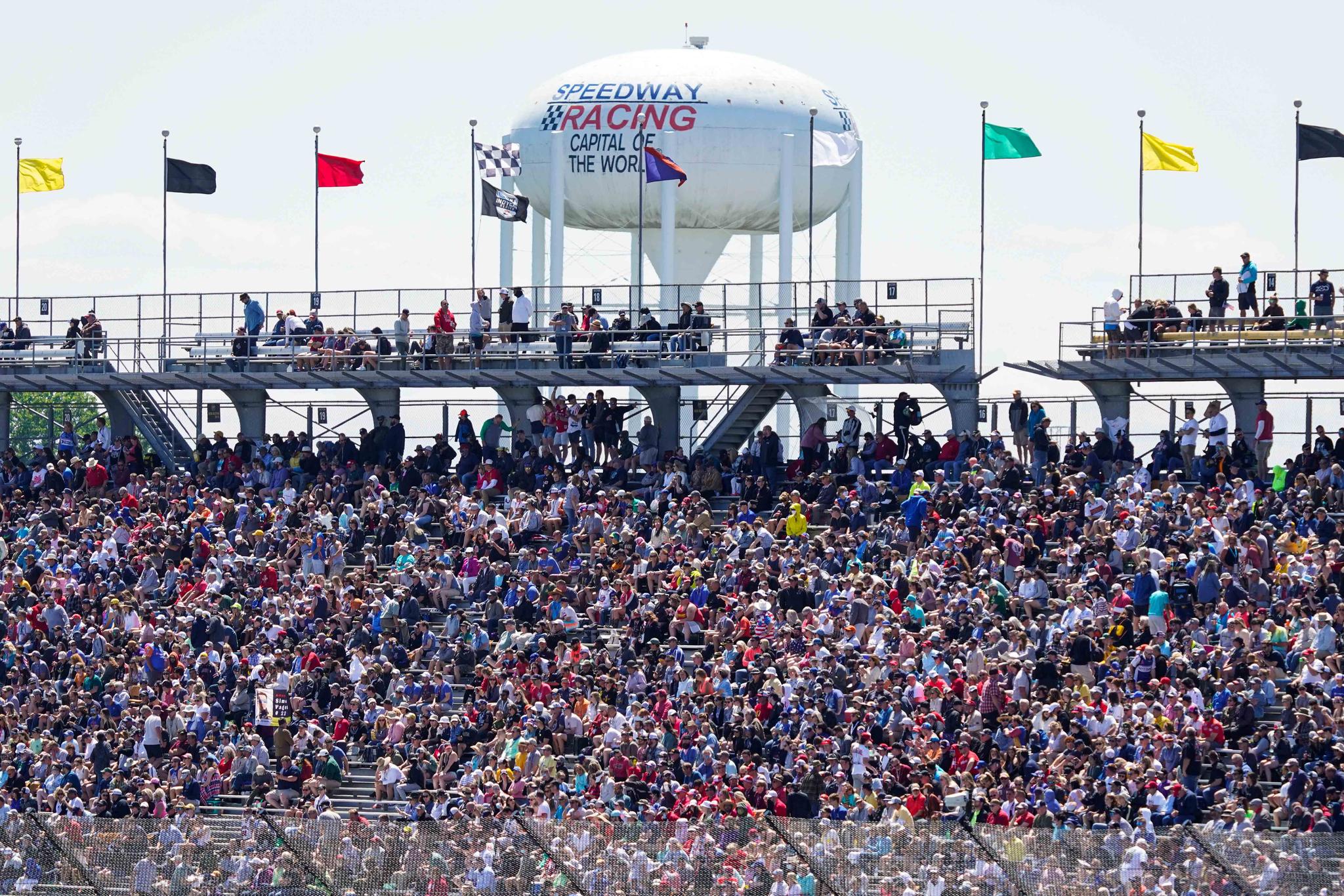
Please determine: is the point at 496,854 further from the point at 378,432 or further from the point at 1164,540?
the point at 378,432

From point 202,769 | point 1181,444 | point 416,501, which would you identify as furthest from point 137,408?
point 1181,444

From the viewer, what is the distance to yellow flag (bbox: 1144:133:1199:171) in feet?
150

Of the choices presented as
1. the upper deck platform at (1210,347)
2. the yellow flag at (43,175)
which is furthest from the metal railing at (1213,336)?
the yellow flag at (43,175)

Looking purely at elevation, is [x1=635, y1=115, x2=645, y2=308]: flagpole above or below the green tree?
above

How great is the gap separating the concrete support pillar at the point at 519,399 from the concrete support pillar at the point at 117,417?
8.02 m

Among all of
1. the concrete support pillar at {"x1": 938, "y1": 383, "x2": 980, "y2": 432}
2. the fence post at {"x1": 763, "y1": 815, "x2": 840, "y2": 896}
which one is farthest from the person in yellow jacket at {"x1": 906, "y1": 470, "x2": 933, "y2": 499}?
the fence post at {"x1": 763, "y1": 815, "x2": 840, "y2": 896}

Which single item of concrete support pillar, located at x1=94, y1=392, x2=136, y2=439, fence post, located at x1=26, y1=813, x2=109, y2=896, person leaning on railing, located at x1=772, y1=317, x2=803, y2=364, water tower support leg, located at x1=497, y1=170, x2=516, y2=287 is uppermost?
water tower support leg, located at x1=497, y1=170, x2=516, y2=287

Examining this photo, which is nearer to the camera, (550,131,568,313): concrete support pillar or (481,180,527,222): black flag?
(481,180,527,222): black flag

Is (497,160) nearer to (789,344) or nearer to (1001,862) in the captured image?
(789,344)

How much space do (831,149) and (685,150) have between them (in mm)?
3085

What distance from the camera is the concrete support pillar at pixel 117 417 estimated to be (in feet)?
173

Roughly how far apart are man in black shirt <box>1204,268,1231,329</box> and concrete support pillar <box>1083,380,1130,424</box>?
2026 millimetres

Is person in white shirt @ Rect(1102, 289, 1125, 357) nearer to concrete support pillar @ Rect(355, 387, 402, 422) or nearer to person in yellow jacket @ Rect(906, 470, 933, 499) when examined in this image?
person in yellow jacket @ Rect(906, 470, 933, 499)

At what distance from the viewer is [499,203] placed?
172ft
